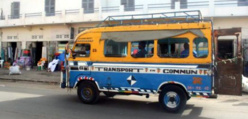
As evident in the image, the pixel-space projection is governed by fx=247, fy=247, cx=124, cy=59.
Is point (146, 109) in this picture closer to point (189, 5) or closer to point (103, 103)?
point (103, 103)

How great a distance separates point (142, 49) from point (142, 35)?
0.42 m

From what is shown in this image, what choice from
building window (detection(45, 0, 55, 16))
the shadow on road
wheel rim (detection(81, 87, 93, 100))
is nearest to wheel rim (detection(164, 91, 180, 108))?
the shadow on road

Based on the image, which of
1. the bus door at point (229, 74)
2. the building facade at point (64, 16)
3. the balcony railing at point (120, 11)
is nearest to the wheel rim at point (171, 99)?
the bus door at point (229, 74)

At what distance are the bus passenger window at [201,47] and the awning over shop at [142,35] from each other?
6.5 inches

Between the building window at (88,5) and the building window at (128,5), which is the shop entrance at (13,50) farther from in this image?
the building window at (128,5)

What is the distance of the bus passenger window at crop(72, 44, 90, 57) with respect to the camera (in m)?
8.05

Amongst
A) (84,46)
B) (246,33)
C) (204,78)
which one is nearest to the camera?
(204,78)

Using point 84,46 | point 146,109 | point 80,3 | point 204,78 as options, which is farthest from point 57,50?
point 204,78

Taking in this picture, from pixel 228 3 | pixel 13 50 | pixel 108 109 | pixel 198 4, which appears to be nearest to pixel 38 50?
pixel 13 50

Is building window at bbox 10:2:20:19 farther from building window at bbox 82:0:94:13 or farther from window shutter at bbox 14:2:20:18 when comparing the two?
building window at bbox 82:0:94:13

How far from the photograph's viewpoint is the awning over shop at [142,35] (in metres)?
6.91

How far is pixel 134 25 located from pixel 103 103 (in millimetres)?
2839

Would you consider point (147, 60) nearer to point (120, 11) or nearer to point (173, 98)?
point (173, 98)

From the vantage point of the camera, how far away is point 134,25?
24.9ft
